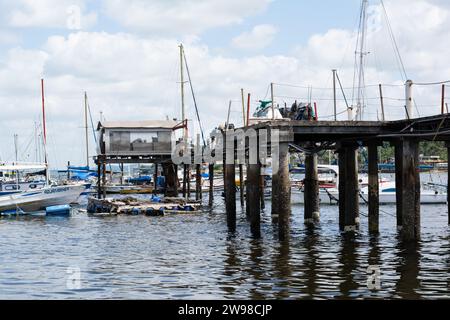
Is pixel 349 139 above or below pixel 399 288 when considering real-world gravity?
above

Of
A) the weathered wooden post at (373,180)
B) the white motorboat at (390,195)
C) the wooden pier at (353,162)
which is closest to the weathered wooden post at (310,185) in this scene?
the wooden pier at (353,162)

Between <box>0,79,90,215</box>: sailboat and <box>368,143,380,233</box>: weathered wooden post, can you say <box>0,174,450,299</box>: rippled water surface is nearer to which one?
<box>368,143,380,233</box>: weathered wooden post

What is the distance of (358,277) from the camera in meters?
21.6

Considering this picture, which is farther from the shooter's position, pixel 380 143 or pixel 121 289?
pixel 380 143

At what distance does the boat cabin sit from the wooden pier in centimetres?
2417

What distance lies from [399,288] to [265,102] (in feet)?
99.7

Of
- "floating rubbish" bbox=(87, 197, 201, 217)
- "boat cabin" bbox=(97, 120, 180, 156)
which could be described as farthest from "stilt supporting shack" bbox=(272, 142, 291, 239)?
"boat cabin" bbox=(97, 120, 180, 156)

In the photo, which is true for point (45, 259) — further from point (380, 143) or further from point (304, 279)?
point (380, 143)

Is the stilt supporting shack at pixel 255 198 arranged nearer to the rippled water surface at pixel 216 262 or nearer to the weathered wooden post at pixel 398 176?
the rippled water surface at pixel 216 262

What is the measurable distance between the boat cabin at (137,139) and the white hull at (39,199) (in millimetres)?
5294

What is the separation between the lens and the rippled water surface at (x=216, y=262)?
19.8 m

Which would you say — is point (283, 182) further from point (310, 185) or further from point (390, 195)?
point (390, 195)
